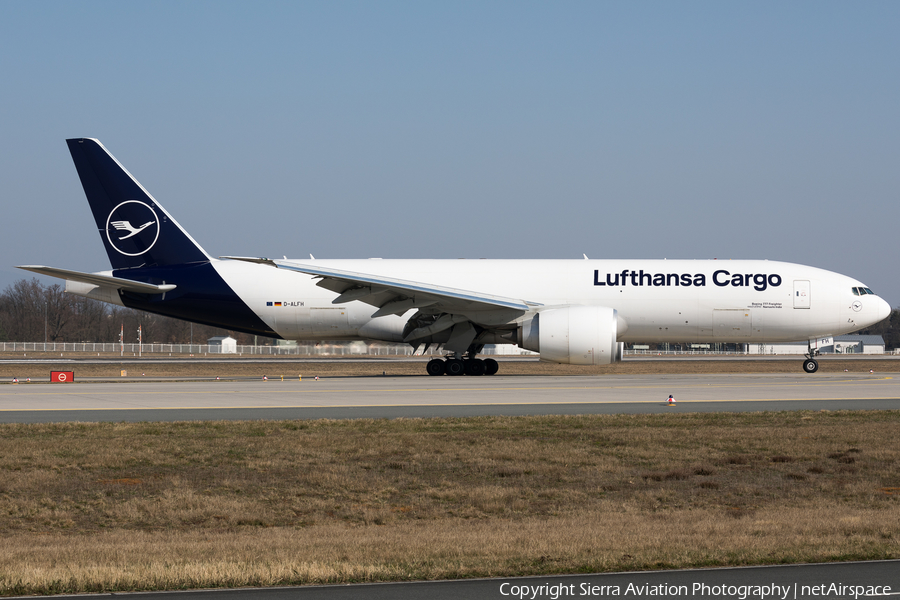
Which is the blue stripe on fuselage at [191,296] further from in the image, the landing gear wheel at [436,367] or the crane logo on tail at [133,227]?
the landing gear wheel at [436,367]

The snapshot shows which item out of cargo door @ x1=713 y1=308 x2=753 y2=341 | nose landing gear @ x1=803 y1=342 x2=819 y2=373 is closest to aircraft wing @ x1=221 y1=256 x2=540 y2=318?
cargo door @ x1=713 y1=308 x2=753 y2=341

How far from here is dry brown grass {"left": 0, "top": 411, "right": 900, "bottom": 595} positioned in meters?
6.62

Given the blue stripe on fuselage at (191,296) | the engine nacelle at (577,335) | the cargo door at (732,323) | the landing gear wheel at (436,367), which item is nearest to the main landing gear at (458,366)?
the landing gear wheel at (436,367)

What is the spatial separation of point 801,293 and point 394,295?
1394 cm

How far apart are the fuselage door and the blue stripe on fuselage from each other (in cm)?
1844

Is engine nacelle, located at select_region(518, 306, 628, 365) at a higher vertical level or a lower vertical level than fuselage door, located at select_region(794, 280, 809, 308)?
lower

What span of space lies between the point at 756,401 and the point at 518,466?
10067 millimetres

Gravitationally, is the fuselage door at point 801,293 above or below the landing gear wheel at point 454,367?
above

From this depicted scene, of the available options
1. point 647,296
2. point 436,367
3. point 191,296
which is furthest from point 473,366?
point 191,296

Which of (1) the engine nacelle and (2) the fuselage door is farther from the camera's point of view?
(2) the fuselage door

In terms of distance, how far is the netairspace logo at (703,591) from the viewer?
5.55 meters

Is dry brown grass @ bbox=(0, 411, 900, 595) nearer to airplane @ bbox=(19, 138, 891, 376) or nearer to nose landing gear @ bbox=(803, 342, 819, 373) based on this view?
airplane @ bbox=(19, 138, 891, 376)

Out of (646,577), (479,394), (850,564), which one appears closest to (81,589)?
(646,577)

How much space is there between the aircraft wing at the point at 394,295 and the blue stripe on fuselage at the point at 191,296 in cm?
345
